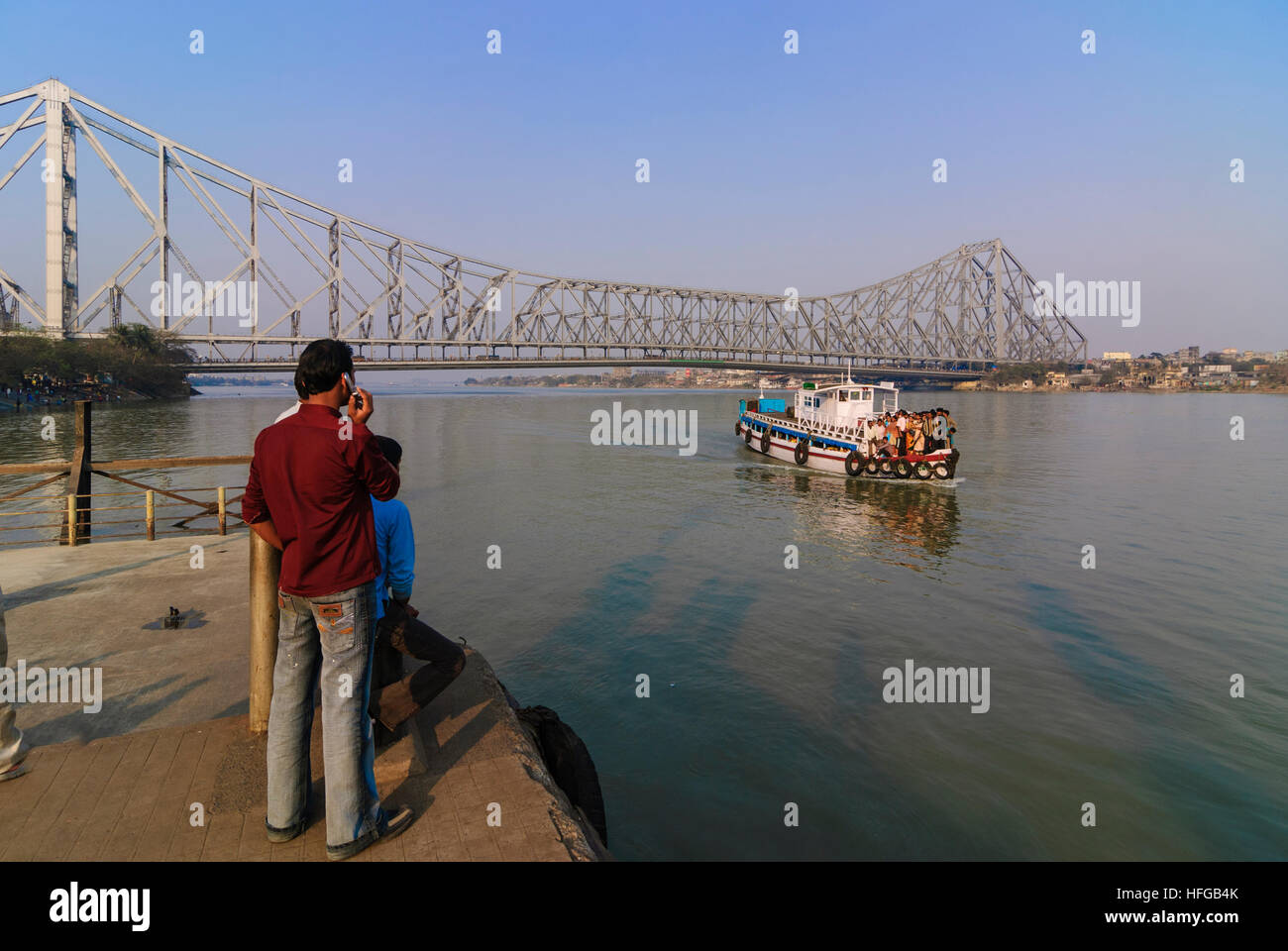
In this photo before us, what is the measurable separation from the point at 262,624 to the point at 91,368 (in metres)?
70.1

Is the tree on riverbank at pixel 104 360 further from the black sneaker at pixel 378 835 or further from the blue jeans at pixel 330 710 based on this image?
the black sneaker at pixel 378 835

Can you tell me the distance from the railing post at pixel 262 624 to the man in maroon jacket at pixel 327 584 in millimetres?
793

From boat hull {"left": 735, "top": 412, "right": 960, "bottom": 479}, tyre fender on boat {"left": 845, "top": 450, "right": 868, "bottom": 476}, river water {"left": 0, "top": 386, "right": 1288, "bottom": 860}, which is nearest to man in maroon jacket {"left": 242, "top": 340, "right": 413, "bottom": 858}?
river water {"left": 0, "top": 386, "right": 1288, "bottom": 860}

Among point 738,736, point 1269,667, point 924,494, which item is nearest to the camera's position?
point 738,736

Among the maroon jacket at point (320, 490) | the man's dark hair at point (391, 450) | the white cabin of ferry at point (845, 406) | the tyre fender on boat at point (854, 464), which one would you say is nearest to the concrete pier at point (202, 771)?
the maroon jacket at point (320, 490)

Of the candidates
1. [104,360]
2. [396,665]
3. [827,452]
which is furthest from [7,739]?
[104,360]

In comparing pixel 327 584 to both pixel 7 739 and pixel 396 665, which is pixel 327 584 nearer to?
pixel 396 665

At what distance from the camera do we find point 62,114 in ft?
226

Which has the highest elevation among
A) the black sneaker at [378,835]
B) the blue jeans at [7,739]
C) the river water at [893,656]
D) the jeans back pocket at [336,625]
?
the jeans back pocket at [336,625]

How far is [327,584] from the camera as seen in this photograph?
301cm

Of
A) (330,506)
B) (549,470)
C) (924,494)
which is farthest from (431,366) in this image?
(330,506)

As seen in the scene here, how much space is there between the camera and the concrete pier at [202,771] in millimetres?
3182
